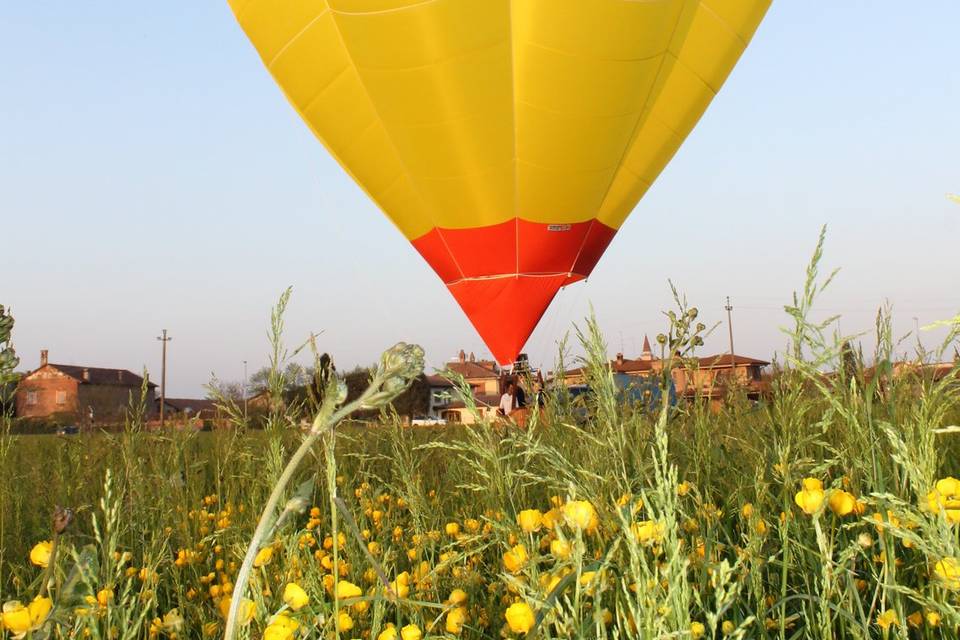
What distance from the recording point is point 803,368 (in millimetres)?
1475

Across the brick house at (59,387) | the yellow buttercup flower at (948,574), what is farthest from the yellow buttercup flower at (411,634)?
the brick house at (59,387)

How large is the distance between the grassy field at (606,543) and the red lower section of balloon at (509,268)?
7.09m

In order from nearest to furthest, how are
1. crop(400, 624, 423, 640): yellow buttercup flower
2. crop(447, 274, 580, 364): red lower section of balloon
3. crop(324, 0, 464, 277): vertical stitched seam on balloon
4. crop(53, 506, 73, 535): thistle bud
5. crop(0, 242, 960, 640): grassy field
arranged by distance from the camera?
crop(53, 506, 73, 535): thistle bud < crop(0, 242, 960, 640): grassy field < crop(400, 624, 423, 640): yellow buttercup flower < crop(324, 0, 464, 277): vertical stitched seam on balloon < crop(447, 274, 580, 364): red lower section of balloon

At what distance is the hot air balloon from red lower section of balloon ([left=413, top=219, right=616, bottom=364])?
0.02 metres

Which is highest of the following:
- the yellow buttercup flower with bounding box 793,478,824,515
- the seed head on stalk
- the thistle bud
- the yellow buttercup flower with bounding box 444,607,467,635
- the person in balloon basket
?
the person in balloon basket

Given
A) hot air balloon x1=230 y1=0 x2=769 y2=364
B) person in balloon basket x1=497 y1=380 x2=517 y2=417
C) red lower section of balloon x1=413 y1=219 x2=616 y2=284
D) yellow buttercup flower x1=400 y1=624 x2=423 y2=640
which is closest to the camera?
yellow buttercup flower x1=400 y1=624 x2=423 y2=640

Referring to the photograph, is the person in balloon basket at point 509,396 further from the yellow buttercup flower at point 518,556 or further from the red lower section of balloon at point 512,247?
the yellow buttercup flower at point 518,556

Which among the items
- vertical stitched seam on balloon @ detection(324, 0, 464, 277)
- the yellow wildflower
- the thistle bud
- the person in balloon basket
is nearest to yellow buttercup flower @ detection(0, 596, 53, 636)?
the thistle bud

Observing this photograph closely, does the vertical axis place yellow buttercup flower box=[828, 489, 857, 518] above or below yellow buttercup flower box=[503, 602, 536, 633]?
above

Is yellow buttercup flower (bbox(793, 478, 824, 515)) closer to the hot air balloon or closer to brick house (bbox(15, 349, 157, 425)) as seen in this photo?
the hot air balloon

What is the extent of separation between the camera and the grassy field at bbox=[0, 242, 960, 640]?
1.13 metres

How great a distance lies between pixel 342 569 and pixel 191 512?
1629 millimetres

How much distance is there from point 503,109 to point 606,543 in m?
8.58

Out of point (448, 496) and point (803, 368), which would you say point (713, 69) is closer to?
point (448, 496)
